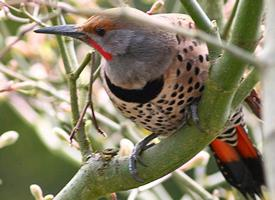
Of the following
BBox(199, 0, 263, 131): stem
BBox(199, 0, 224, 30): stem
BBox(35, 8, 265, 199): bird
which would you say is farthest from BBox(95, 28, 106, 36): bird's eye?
BBox(199, 0, 263, 131): stem

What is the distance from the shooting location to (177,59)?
1859 millimetres

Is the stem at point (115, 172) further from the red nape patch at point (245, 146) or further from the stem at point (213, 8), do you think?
the red nape patch at point (245, 146)

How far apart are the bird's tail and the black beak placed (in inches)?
32.7

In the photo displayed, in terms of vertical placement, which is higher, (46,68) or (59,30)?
(59,30)

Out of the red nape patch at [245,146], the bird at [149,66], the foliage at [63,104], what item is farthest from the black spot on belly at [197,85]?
the red nape patch at [245,146]

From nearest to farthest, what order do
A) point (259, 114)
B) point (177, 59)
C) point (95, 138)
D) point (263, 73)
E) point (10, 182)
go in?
point (263, 73) → point (177, 59) → point (259, 114) → point (95, 138) → point (10, 182)

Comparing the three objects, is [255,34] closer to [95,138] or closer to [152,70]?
[152,70]

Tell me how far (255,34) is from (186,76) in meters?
0.49

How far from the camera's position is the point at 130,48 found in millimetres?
1896

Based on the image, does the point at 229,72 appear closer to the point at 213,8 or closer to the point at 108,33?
the point at 213,8

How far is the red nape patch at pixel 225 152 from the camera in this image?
2.47 m

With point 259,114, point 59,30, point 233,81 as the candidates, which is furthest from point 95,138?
point 233,81

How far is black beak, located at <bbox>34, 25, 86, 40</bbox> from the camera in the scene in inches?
66.3

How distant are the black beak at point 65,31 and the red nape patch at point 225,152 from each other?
0.87 metres
